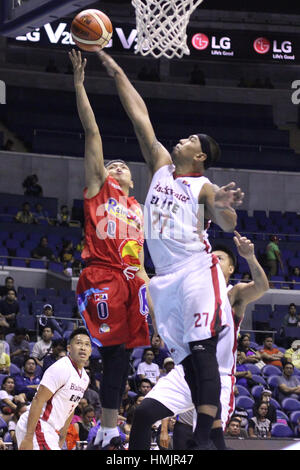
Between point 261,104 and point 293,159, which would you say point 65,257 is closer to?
point 293,159

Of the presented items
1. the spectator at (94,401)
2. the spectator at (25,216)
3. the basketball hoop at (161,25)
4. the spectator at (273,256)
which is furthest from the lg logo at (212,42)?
the basketball hoop at (161,25)

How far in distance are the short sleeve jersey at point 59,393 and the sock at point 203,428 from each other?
1884 mm

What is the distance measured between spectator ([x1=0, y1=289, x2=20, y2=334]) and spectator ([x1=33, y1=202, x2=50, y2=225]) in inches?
186

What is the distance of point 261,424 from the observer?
12.4m

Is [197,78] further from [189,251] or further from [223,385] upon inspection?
[189,251]

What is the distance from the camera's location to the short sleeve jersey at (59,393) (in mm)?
6754

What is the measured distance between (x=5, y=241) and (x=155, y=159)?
45.0ft

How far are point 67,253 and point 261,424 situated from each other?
25.3 ft

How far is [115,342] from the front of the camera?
20.1ft

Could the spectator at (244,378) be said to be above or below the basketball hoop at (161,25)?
below

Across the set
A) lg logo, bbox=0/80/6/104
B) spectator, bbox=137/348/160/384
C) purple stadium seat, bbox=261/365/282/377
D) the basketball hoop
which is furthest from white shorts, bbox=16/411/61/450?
lg logo, bbox=0/80/6/104

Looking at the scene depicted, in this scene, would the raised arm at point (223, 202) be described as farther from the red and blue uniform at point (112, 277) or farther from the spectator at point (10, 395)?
the spectator at point (10, 395)

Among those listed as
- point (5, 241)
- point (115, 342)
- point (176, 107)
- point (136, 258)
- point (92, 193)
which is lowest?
point (115, 342)
